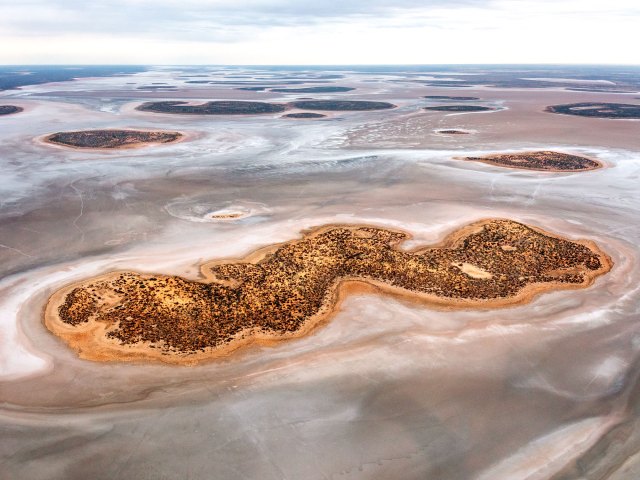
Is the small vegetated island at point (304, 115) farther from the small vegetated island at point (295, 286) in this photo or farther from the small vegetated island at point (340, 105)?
the small vegetated island at point (295, 286)

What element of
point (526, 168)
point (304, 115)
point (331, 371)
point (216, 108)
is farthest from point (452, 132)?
point (331, 371)

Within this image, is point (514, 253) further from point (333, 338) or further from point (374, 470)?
point (374, 470)

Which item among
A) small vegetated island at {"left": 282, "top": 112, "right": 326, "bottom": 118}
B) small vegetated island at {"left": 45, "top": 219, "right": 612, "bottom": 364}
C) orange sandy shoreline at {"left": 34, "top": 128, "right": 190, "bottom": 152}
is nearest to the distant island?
small vegetated island at {"left": 282, "top": 112, "right": 326, "bottom": 118}

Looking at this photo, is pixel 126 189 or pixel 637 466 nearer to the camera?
pixel 637 466

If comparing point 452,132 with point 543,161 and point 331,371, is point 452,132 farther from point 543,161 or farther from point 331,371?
point 331,371

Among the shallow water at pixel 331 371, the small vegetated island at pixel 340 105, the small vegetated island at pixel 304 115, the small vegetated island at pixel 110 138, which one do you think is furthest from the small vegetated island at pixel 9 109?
the shallow water at pixel 331 371

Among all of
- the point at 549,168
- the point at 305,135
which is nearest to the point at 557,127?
the point at 549,168
